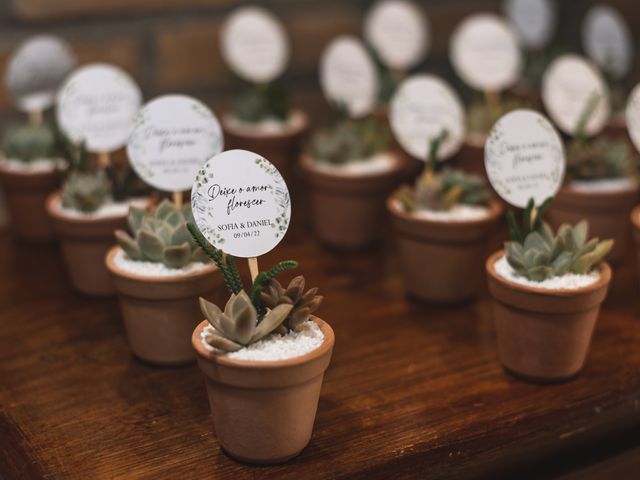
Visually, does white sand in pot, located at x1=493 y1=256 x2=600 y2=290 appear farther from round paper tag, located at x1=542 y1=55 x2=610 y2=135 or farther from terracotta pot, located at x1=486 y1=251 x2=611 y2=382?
round paper tag, located at x1=542 y1=55 x2=610 y2=135

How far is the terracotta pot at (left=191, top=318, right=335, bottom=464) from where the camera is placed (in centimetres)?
125

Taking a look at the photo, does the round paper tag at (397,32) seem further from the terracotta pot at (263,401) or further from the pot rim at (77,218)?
the terracotta pot at (263,401)

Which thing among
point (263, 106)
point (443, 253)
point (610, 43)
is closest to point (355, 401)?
point (443, 253)

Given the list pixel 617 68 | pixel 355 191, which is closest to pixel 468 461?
pixel 355 191

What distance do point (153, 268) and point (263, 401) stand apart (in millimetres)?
426

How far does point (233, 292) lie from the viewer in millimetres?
1360

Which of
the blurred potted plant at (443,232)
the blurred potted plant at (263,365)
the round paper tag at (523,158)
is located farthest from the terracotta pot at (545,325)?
the blurred potted plant at (263,365)

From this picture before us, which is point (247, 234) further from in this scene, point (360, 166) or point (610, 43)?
point (610, 43)

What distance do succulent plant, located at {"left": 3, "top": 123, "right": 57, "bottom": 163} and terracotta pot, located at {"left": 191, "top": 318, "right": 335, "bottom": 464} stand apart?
104cm

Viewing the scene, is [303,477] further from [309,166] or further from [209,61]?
[209,61]

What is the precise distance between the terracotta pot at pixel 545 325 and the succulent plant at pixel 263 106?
1.09 m

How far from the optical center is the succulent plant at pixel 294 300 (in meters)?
1.35

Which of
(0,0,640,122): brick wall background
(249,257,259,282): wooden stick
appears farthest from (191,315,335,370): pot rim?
(0,0,640,122): brick wall background

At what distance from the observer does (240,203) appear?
4.42ft
